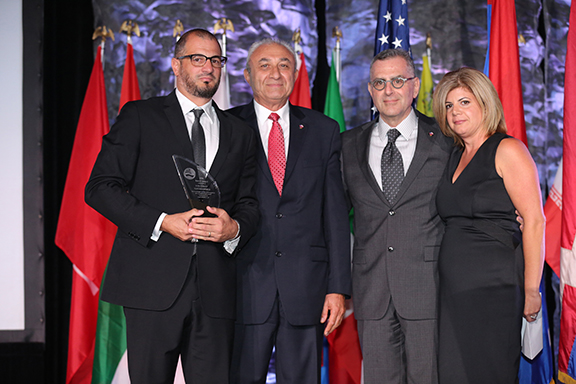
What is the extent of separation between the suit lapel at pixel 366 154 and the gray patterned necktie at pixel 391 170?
0.13ft

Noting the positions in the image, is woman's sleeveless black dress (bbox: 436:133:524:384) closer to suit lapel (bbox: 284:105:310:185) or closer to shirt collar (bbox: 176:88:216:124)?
suit lapel (bbox: 284:105:310:185)

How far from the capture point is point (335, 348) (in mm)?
3240

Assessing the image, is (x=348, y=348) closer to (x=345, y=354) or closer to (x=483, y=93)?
(x=345, y=354)

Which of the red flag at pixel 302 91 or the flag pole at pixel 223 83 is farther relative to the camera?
the red flag at pixel 302 91

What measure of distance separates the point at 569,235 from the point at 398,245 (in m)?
1.17

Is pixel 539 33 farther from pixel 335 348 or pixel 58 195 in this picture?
pixel 58 195

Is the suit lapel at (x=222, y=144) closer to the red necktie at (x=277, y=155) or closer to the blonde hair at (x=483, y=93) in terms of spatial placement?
the red necktie at (x=277, y=155)

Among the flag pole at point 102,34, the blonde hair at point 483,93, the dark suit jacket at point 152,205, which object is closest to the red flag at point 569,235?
the blonde hair at point 483,93

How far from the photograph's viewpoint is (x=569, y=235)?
2.77 m

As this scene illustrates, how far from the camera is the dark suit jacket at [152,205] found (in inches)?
73.1

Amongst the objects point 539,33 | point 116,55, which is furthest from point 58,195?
point 539,33

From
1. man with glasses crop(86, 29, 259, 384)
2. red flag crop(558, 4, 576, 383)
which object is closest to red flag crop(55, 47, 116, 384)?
man with glasses crop(86, 29, 259, 384)

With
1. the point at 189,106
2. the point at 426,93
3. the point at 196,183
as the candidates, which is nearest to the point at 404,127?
the point at 189,106

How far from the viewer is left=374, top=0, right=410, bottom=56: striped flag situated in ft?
10.7
